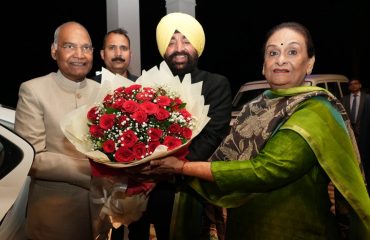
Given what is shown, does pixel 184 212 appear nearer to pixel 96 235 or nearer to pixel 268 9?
pixel 96 235

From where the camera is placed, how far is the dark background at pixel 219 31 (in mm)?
24047

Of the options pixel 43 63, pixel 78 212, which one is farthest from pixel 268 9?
pixel 78 212

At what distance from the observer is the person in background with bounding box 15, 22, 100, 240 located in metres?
2.66

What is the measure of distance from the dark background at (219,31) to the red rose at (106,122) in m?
20.5

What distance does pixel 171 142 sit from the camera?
2098mm

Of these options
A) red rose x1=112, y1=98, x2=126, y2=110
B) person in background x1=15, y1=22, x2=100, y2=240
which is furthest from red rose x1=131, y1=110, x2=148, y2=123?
person in background x1=15, y1=22, x2=100, y2=240

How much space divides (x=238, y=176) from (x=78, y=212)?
Result: 1.24m

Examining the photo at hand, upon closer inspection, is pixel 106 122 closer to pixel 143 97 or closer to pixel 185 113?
pixel 143 97

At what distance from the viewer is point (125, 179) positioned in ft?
7.50

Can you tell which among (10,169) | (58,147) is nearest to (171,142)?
(58,147)

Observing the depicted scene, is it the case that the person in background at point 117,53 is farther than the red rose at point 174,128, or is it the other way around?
the person in background at point 117,53

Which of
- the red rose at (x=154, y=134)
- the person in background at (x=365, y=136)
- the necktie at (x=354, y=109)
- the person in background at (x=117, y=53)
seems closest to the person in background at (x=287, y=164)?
the red rose at (x=154, y=134)

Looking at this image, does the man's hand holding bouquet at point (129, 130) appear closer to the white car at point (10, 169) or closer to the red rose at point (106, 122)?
the red rose at point (106, 122)

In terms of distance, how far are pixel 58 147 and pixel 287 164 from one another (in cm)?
143
